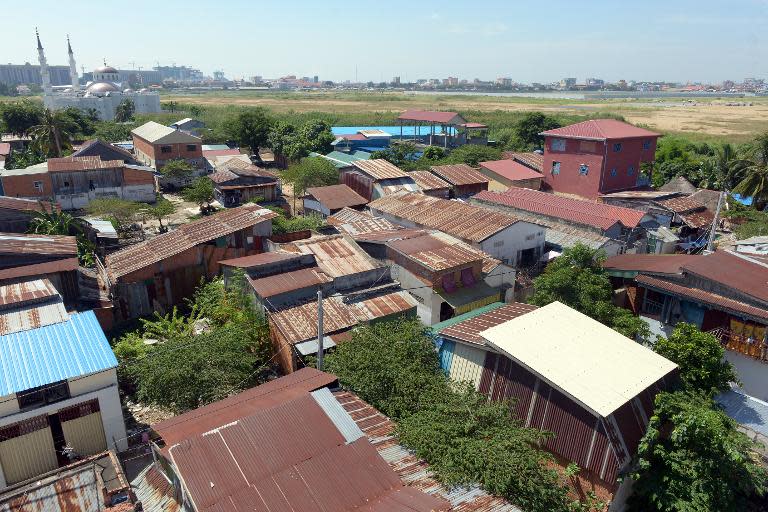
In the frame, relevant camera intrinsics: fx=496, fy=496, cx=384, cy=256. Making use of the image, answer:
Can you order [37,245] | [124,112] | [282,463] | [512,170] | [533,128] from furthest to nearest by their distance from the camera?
1. [124,112]
2. [533,128]
3. [512,170]
4. [37,245]
5. [282,463]

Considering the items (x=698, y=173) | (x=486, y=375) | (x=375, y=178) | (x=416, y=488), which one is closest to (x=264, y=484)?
(x=416, y=488)

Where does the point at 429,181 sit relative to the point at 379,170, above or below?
below

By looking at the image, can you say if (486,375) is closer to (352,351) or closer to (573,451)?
(573,451)

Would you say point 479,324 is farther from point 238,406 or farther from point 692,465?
point 238,406

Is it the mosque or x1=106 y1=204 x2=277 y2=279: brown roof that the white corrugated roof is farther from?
the mosque

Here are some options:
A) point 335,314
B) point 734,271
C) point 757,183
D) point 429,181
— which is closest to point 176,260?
point 335,314

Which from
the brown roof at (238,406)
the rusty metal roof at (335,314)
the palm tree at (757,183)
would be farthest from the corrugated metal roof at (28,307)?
the palm tree at (757,183)
